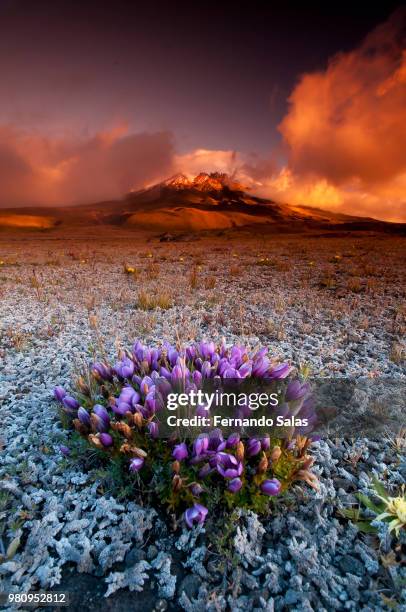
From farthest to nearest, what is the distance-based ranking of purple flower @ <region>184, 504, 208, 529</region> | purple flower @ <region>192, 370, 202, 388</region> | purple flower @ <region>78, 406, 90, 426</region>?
purple flower @ <region>192, 370, 202, 388</region>
purple flower @ <region>78, 406, 90, 426</region>
purple flower @ <region>184, 504, 208, 529</region>

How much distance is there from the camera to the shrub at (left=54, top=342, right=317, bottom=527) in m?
2.59

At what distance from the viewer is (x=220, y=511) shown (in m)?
2.71

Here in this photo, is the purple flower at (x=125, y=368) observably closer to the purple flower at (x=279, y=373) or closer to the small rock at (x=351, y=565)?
the purple flower at (x=279, y=373)

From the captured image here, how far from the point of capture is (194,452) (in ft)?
8.86

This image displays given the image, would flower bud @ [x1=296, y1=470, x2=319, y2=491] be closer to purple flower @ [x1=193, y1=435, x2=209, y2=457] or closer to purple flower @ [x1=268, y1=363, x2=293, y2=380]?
purple flower @ [x1=193, y1=435, x2=209, y2=457]

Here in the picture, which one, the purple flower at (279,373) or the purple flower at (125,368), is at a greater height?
the purple flower at (279,373)

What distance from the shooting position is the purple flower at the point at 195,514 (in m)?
2.41

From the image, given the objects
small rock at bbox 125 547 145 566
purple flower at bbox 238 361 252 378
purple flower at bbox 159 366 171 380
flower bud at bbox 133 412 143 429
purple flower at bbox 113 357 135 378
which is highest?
purple flower at bbox 238 361 252 378

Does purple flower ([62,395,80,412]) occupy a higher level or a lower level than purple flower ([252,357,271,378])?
lower

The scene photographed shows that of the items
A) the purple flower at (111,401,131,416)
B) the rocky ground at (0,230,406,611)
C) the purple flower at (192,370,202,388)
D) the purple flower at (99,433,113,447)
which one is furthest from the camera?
the purple flower at (192,370,202,388)

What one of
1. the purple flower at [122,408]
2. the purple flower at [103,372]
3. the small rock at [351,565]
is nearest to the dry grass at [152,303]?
the purple flower at [103,372]

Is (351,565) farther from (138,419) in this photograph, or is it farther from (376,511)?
(138,419)

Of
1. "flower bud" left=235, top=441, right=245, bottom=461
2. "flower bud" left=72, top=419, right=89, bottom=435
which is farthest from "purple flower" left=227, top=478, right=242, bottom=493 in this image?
"flower bud" left=72, top=419, right=89, bottom=435

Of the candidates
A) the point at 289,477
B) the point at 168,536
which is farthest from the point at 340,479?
the point at 168,536
